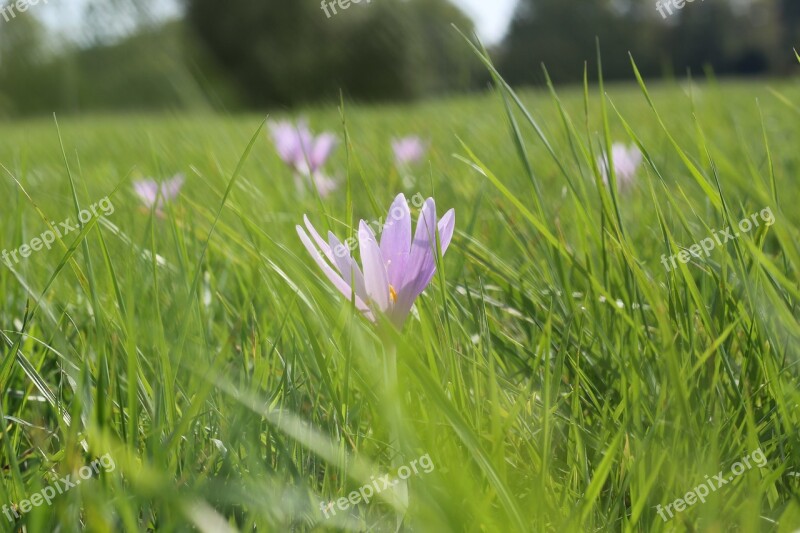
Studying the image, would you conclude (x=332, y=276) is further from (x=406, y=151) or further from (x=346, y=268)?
(x=406, y=151)

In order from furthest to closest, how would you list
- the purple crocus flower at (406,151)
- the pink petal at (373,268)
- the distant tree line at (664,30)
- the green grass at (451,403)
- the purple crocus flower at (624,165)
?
the distant tree line at (664,30) → the purple crocus flower at (406,151) → the purple crocus flower at (624,165) → the pink petal at (373,268) → the green grass at (451,403)

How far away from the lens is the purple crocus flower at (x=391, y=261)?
54cm

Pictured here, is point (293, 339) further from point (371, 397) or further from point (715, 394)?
point (715, 394)

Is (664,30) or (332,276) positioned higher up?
(332,276)

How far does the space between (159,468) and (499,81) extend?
371mm

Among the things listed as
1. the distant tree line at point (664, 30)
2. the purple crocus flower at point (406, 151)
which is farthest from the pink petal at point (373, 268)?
the distant tree line at point (664, 30)

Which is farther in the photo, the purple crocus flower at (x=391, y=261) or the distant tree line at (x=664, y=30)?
the distant tree line at (x=664, y=30)

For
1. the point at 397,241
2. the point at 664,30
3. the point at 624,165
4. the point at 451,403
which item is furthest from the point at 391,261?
the point at 664,30

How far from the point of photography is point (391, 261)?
→ 58cm

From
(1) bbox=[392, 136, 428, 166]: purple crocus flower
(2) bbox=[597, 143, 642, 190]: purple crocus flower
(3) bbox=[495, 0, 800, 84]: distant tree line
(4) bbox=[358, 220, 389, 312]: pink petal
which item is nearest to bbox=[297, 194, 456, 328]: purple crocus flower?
(4) bbox=[358, 220, 389, 312]: pink petal

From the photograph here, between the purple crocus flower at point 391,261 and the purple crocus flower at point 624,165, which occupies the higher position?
the purple crocus flower at point 391,261

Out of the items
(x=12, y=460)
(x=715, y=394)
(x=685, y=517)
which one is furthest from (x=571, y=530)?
(x=12, y=460)

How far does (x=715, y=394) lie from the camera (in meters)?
0.53

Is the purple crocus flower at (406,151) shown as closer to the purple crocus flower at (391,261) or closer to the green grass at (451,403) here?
the green grass at (451,403)
